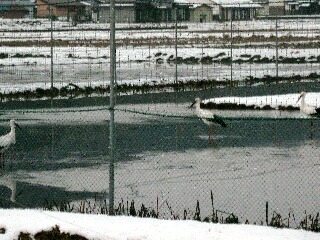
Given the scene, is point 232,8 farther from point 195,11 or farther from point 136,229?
point 136,229

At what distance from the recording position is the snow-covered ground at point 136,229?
897 centimetres

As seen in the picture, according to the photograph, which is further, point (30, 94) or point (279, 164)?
point (30, 94)

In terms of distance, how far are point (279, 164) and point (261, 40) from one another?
2011 inches

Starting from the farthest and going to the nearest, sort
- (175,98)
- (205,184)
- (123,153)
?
(175,98) → (123,153) → (205,184)

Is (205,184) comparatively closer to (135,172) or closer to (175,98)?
(135,172)

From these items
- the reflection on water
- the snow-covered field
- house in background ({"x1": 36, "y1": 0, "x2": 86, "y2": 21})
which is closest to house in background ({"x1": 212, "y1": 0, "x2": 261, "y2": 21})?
the snow-covered field

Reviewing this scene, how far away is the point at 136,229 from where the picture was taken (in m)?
9.23

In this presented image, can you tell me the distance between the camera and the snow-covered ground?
8.97m

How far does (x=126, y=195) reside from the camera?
12.3 m

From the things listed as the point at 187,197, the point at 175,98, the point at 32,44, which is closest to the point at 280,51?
the point at 32,44

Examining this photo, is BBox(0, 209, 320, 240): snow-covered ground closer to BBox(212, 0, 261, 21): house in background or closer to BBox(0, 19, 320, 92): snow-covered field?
BBox(0, 19, 320, 92): snow-covered field

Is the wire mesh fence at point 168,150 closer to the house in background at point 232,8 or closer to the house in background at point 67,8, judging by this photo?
the house in background at point 67,8

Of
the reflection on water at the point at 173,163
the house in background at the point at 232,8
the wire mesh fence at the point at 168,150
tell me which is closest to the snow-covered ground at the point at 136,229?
the wire mesh fence at the point at 168,150

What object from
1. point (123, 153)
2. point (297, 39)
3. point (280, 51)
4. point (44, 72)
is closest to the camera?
point (123, 153)
